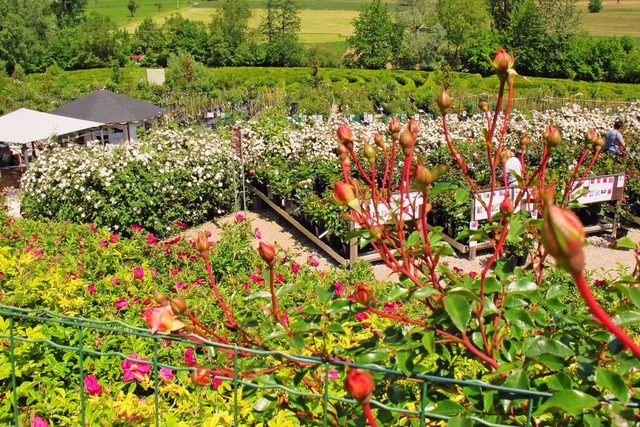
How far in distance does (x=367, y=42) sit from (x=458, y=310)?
32.2 m

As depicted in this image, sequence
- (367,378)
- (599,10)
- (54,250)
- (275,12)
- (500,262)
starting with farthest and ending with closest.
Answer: (599,10) < (275,12) < (54,250) < (500,262) < (367,378)

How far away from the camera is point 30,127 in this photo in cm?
907

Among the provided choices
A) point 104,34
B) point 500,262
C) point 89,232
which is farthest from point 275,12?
point 500,262

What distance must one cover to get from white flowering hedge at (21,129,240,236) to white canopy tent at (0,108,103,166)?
182 centimetres

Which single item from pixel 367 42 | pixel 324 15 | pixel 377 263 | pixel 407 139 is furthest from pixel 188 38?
pixel 407 139

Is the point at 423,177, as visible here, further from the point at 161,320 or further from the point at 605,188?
the point at 605,188

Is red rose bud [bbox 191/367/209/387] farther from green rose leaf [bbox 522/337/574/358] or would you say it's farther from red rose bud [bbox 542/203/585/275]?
red rose bud [bbox 542/203/585/275]

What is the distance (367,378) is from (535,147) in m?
8.04

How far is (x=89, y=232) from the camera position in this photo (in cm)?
410

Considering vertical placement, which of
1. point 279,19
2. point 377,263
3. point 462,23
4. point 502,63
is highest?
point 279,19

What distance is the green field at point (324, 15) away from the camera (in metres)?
48.2

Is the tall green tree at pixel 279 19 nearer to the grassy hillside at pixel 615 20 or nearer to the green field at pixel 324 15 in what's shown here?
the green field at pixel 324 15

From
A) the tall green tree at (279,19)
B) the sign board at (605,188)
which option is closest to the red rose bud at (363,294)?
the sign board at (605,188)

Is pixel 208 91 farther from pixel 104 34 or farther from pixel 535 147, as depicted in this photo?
pixel 104 34
